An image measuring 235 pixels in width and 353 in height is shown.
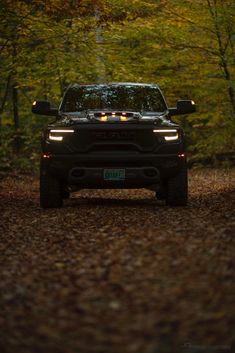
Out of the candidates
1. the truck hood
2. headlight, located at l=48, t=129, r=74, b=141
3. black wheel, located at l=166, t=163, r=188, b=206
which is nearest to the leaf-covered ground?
black wheel, located at l=166, t=163, r=188, b=206

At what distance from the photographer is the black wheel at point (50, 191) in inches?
364

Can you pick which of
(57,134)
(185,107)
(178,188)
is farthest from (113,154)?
(185,107)

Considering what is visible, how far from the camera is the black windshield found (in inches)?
403

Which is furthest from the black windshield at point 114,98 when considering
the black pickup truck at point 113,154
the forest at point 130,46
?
the forest at point 130,46

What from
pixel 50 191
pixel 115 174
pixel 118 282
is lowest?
pixel 50 191

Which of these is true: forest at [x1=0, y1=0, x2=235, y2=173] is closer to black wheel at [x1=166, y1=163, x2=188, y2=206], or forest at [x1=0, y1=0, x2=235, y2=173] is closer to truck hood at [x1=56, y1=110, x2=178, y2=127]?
truck hood at [x1=56, y1=110, x2=178, y2=127]

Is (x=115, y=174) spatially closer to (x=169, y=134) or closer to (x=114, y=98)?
(x=169, y=134)

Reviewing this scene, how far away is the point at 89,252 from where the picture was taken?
599cm

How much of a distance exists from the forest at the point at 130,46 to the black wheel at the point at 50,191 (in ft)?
15.4

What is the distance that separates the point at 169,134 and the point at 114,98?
166cm

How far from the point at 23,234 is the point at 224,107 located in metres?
11.7

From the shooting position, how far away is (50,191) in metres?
9.31

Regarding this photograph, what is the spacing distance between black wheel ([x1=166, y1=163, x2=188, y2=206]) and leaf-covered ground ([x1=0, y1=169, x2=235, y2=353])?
30.7 inches

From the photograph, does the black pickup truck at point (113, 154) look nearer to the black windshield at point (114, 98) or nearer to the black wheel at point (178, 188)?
the black wheel at point (178, 188)
